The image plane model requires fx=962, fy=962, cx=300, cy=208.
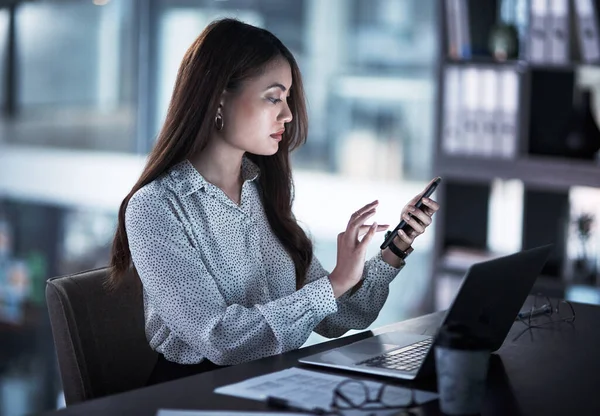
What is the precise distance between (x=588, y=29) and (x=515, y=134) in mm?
467

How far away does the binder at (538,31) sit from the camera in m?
3.57

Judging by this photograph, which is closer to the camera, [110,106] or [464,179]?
[464,179]

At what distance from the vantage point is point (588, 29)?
3.48 m

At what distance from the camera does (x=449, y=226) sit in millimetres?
3912

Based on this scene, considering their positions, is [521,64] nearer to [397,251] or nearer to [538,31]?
[538,31]

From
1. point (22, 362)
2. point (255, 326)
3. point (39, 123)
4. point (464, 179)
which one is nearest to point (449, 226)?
point (464, 179)

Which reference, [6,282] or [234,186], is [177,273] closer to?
→ [234,186]

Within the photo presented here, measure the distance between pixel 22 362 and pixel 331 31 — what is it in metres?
3.51

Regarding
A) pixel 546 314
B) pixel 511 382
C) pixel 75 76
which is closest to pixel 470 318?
pixel 511 382

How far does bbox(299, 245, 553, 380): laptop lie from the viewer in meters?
1.45

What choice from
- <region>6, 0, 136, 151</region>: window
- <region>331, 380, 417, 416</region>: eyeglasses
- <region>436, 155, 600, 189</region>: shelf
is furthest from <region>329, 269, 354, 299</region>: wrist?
<region>6, 0, 136, 151</region>: window

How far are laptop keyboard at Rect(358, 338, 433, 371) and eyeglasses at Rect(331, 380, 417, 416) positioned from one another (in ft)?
0.38

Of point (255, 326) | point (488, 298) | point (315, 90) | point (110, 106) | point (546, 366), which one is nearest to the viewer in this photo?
point (488, 298)

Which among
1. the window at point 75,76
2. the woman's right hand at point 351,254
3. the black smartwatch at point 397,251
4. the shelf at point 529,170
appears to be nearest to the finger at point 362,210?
the woman's right hand at point 351,254
